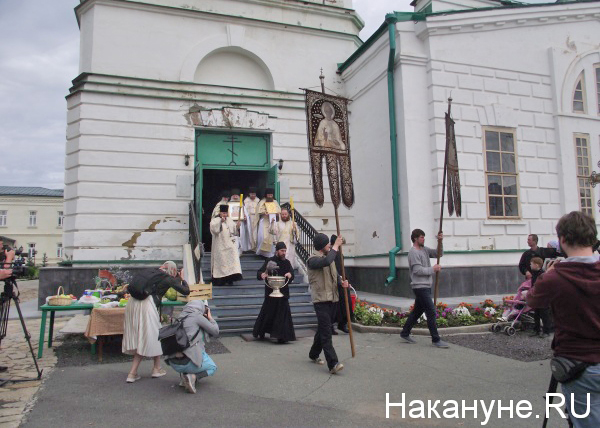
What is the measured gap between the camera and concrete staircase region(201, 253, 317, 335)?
8680mm

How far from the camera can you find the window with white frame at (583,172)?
12219 mm

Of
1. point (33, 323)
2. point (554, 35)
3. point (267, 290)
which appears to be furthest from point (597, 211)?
point (33, 323)

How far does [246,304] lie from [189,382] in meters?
4.14

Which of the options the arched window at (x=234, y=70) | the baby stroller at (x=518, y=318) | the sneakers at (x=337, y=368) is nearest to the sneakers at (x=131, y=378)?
the sneakers at (x=337, y=368)

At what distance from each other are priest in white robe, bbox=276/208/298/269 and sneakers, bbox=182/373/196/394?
18.3 ft

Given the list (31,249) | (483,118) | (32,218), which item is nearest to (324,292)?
(483,118)

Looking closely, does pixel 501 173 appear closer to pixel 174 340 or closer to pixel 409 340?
pixel 409 340

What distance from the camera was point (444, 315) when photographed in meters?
8.57

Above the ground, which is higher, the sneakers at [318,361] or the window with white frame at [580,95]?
the window with white frame at [580,95]

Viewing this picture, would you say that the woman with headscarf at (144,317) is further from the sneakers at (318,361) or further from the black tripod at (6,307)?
the sneakers at (318,361)

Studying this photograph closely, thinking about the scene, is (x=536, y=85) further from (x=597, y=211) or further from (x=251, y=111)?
(x=251, y=111)

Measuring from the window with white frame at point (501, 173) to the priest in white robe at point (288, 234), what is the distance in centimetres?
480

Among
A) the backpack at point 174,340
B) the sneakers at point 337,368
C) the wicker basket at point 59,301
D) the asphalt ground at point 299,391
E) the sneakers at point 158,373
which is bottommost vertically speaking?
the asphalt ground at point 299,391

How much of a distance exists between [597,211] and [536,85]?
367 cm
